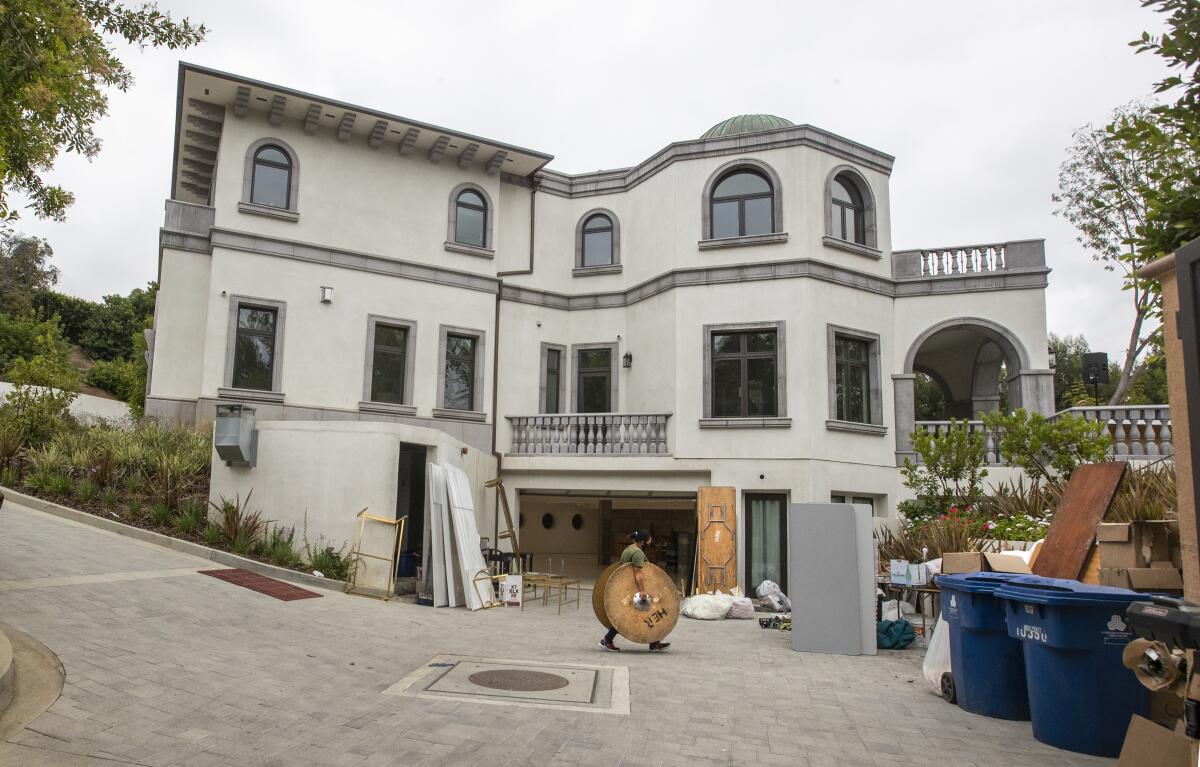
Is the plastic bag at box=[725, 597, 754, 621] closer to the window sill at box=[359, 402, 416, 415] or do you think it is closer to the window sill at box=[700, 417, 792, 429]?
the window sill at box=[700, 417, 792, 429]

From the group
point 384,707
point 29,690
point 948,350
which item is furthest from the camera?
point 948,350

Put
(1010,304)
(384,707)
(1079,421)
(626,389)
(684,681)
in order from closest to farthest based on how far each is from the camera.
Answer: (384,707)
(684,681)
(1079,421)
(1010,304)
(626,389)

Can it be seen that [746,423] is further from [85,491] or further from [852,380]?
[85,491]

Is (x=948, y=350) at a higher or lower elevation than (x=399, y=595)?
higher

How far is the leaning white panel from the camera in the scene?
Answer: 42.0 ft

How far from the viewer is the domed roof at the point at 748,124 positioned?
19.5m

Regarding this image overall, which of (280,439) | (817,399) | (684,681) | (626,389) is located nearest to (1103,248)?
(817,399)

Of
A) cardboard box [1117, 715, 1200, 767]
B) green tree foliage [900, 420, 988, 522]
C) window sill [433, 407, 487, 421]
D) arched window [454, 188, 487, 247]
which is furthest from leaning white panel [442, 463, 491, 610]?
cardboard box [1117, 715, 1200, 767]

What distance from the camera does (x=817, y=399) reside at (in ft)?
53.7

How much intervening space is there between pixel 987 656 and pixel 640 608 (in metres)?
3.98

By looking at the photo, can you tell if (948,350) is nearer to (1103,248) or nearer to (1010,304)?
(1010,304)

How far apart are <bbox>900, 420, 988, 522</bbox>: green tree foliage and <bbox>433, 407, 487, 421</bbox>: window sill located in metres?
9.07

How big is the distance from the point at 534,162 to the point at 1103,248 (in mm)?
15274

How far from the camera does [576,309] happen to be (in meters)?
19.6
